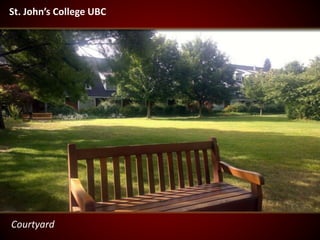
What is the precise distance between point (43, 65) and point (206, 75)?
3.01m

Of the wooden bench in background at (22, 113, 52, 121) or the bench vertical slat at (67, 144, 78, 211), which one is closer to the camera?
the bench vertical slat at (67, 144, 78, 211)

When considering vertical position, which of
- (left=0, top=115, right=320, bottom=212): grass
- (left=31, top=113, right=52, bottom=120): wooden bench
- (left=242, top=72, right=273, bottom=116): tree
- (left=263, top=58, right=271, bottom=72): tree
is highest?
(left=263, top=58, right=271, bottom=72): tree

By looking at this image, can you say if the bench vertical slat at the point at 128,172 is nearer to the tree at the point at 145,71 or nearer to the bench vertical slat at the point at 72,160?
the bench vertical slat at the point at 72,160

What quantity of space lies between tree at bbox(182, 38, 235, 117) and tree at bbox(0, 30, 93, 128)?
1657mm

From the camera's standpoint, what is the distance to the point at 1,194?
3.27 metres

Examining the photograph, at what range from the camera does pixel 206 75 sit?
453 cm

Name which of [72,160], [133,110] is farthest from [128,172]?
[133,110]

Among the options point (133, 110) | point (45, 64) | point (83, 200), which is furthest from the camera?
point (45, 64)

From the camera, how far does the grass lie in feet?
10.7

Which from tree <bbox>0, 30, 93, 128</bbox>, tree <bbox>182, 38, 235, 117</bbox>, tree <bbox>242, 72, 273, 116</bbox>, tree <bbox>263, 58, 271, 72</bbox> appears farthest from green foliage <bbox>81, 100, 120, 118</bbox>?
tree <bbox>263, 58, 271, 72</bbox>

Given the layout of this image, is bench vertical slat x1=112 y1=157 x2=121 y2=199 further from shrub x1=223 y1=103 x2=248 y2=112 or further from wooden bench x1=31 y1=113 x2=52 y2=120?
shrub x1=223 y1=103 x2=248 y2=112

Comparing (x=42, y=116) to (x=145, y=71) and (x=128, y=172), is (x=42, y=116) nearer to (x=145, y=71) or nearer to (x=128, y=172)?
(x=145, y=71)

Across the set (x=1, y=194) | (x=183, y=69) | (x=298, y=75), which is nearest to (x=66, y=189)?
(x=1, y=194)

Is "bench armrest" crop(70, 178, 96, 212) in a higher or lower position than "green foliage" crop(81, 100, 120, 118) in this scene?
lower
